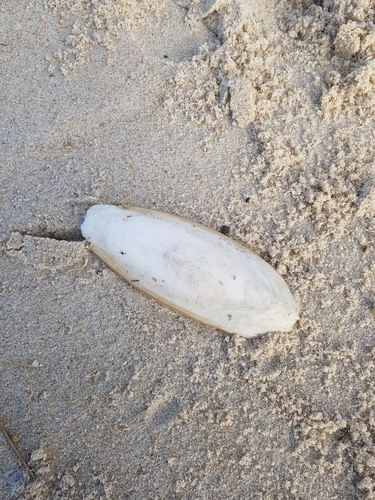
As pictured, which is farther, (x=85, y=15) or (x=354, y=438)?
(x=85, y=15)

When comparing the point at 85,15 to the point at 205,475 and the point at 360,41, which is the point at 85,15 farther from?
the point at 205,475

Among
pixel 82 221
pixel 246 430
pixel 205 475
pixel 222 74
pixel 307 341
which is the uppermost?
pixel 222 74

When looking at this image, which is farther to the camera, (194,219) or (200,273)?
(194,219)

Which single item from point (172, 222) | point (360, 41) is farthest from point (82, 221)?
point (360, 41)
